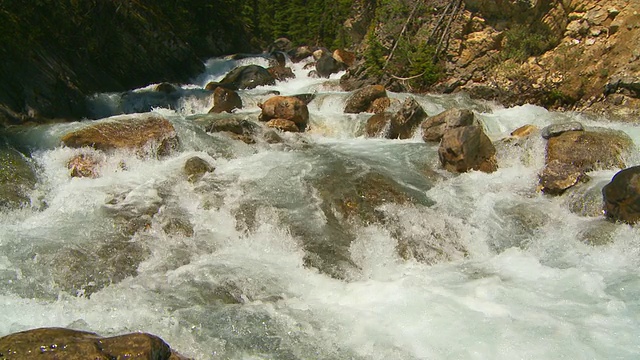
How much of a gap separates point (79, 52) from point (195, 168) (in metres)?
8.70

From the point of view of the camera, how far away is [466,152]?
8.53m

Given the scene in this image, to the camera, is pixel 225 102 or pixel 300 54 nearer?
pixel 225 102

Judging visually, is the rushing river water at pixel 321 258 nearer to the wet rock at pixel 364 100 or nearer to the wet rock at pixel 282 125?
the wet rock at pixel 282 125

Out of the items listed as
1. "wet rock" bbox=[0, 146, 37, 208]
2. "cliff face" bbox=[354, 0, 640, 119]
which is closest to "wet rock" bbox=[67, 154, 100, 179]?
"wet rock" bbox=[0, 146, 37, 208]

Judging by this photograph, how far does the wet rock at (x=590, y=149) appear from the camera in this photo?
7.96 meters

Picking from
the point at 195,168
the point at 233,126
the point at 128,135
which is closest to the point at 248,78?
the point at 233,126

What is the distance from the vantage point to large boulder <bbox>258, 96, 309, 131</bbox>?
1130cm

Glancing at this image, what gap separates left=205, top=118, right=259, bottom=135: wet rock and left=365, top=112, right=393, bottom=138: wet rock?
2.70 meters

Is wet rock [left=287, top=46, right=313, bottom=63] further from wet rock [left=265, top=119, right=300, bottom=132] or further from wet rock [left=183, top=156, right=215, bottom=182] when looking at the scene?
wet rock [left=183, top=156, right=215, bottom=182]

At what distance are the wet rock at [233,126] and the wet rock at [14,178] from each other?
11.7ft

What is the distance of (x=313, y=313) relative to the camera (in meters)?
4.84

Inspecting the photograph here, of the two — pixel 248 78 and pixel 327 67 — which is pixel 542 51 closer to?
pixel 327 67

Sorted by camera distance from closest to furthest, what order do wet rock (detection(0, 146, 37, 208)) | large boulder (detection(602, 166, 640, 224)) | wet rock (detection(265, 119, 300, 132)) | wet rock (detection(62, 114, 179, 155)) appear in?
1. large boulder (detection(602, 166, 640, 224))
2. wet rock (detection(0, 146, 37, 208))
3. wet rock (detection(62, 114, 179, 155))
4. wet rock (detection(265, 119, 300, 132))

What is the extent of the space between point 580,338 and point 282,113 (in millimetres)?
8247
